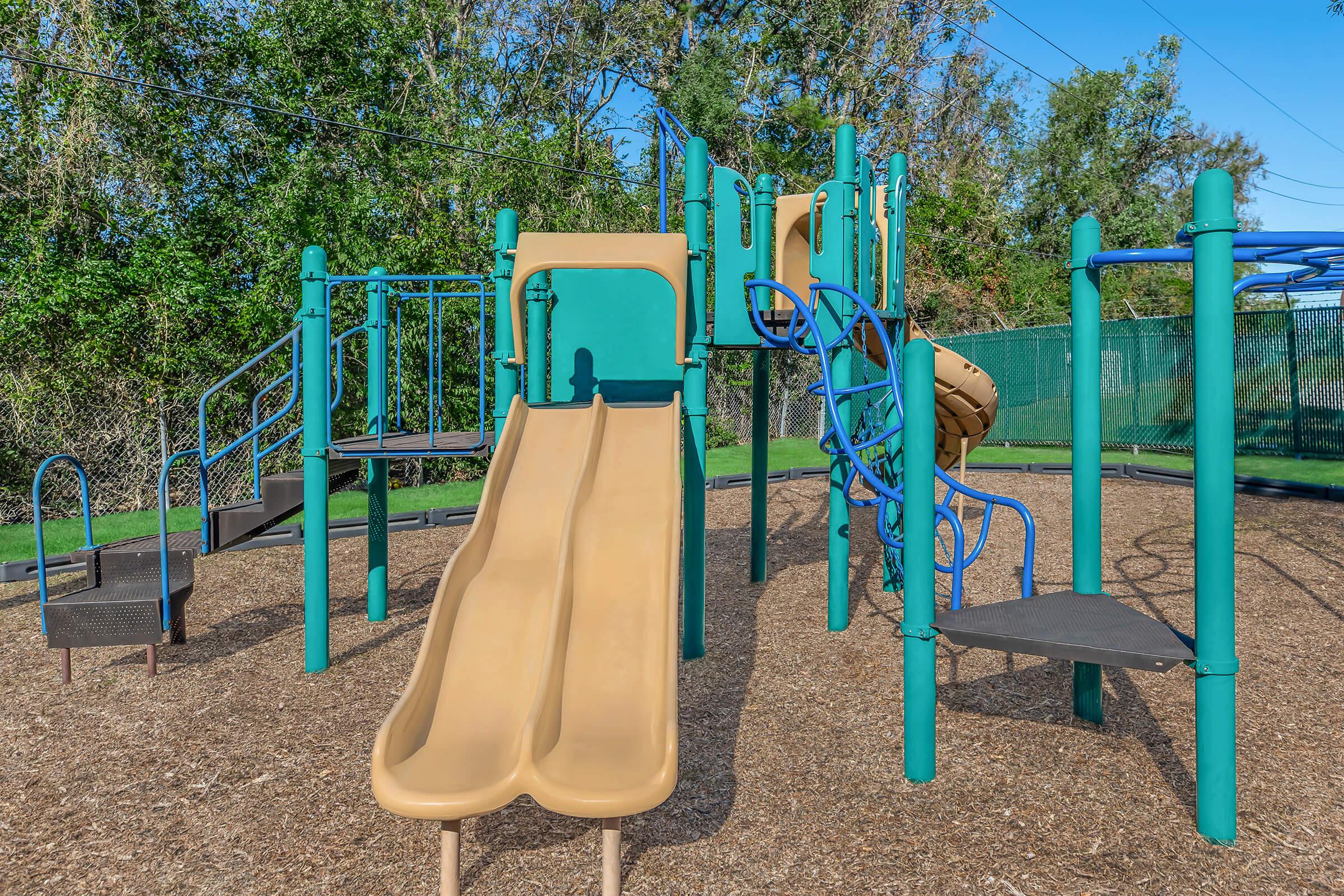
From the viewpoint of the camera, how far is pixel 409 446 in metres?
5.64

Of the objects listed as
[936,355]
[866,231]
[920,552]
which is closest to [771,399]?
[936,355]

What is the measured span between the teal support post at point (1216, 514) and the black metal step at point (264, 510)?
15.9 feet

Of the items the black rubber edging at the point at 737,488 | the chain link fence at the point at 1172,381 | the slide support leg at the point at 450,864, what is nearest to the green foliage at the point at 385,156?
the black rubber edging at the point at 737,488

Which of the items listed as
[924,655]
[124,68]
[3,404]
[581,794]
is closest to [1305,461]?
[924,655]

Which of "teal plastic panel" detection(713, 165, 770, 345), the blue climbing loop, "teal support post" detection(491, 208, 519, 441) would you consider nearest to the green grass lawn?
"teal support post" detection(491, 208, 519, 441)

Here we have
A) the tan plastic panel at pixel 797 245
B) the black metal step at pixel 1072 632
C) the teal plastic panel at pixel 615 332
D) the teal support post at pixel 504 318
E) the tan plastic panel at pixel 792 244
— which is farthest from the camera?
the tan plastic panel at pixel 792 244

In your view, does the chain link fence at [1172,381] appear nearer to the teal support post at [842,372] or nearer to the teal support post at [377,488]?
the teal support post at [842,372]

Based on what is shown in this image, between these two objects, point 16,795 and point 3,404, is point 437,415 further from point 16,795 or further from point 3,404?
point 16,795

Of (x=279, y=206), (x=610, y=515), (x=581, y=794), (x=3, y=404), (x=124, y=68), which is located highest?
(x=124, y=68)

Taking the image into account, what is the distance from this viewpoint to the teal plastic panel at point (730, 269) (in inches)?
223

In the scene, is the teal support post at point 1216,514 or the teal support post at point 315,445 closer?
the teal support post at point 1216,514

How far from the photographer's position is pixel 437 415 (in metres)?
13.1

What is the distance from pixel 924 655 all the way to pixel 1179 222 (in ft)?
99.9

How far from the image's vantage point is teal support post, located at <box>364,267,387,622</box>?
5.94 metres
